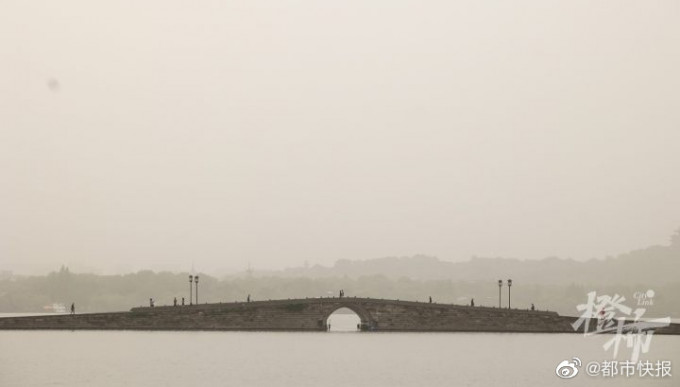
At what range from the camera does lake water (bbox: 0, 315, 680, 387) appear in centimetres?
5125

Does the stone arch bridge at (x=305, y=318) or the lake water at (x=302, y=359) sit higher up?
the stone arch bridge at (x=305, y=318)

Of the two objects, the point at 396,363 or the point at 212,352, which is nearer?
the point at 396,363

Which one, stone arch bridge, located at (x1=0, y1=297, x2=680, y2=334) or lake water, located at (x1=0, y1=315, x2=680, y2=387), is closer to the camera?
lake water, located at (x1=0, y1=315, x2=680, y2=387)

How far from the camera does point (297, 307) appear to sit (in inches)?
3418

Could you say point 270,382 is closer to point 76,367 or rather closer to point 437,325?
point 76,367

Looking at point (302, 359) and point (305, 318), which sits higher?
point (305, 318)

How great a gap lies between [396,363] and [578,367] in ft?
29.2

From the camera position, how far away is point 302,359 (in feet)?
203

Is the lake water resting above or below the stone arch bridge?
below

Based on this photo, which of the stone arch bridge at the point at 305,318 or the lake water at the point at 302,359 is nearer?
the lake water at the point at 302,359

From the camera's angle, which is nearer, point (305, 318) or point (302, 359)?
point (302, 359)

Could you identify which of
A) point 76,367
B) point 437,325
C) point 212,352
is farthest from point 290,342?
point 76,367

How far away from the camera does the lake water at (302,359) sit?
2018 inches

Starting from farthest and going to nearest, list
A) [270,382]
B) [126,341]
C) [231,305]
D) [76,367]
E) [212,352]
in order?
[231,305] < [126,341] < [212,352] < [76,367] < [270,382]
